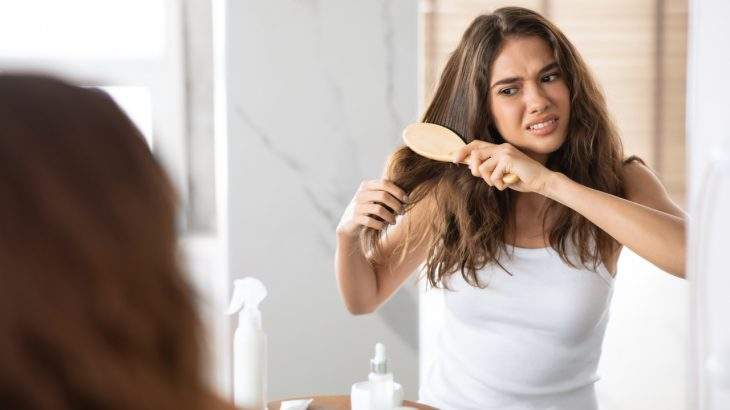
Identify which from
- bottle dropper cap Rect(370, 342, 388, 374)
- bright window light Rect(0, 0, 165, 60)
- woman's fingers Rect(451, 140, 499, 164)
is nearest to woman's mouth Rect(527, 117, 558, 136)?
woman's fingers Rect(451, 140, 499, 164)

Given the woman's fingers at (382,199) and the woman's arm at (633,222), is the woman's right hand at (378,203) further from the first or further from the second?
the woman's arm at (633,222)

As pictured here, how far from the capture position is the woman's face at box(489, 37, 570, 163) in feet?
3.74

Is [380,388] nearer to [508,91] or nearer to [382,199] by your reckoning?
[382,199]

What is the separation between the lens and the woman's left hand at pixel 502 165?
3.45 ft

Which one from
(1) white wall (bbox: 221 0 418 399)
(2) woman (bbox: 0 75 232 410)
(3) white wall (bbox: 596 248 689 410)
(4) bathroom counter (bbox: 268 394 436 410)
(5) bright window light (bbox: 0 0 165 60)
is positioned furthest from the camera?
(3) white wall (bbox: 596 248 689 410)

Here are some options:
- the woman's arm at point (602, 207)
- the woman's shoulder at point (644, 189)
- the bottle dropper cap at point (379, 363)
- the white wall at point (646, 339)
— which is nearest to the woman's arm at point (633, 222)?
the woman's arm at point (602, 207)

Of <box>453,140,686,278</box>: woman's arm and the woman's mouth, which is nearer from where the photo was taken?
<box>453,140,686,278</box>: woman's arm

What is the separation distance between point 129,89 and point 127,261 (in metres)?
1.76

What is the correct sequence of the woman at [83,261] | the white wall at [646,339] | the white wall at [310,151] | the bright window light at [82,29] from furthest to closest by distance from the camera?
the white wall at [646,339]
the bright window light at [82,29]
the white wall at [310,151]
the woman at [83,261]

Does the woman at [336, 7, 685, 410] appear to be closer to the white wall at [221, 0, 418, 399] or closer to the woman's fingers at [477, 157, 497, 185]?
the woman's fingers at [477, 157, 497, 185]

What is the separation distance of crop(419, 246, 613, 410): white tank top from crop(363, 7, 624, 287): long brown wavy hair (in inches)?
1.2

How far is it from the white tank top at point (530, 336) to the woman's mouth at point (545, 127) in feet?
0.61

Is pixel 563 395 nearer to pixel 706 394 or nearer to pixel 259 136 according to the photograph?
pixel 706 394

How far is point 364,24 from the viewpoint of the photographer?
1.36 meters
